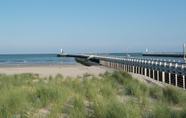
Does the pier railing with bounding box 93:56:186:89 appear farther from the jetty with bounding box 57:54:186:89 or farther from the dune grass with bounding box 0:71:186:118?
the dune grass with bounding box 0:71:186:118

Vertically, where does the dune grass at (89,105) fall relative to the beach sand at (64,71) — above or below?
above

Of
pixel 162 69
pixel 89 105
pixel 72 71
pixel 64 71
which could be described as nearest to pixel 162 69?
pixel 162 69

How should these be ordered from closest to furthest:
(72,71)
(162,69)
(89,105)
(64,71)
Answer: (89,105)
(162,69)
(72,71)
(64,71)

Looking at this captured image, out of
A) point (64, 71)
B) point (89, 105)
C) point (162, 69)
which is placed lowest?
point (64, 71)

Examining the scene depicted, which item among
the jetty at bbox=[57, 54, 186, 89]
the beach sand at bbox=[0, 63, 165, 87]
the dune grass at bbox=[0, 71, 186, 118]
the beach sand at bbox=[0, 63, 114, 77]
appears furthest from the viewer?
the beach sand at bbox=[0, 63, 114, 77]

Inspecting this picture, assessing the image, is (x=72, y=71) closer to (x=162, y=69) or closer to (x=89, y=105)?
(x=162, y=69)

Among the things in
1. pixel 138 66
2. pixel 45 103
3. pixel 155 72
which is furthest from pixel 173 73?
pixel 45 103

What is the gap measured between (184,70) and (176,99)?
12017mm

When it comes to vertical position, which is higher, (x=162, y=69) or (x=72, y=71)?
(x=162, y=69)

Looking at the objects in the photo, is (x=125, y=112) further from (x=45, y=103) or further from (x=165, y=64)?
(x=165, y=64)

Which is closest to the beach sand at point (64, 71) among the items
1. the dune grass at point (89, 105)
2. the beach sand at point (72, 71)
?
the beach sand at point (72, 71)

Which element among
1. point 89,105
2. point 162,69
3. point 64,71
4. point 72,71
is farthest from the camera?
point 64,71

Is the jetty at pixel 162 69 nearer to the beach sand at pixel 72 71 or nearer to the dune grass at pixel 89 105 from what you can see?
the beach sand at pixel 72 71

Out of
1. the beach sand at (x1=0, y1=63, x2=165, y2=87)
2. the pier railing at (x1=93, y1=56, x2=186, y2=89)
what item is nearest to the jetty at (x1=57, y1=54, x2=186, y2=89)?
the pier railing at (x1=93, y1=56, x2=186, y2=89)
